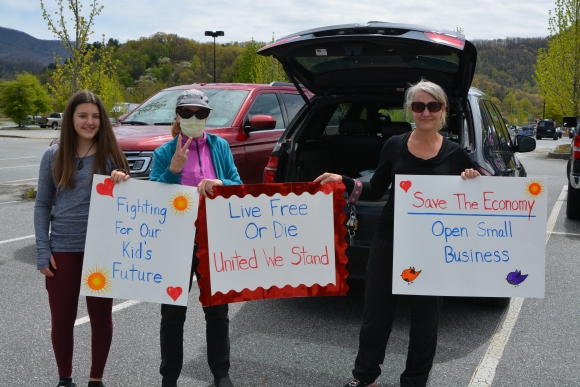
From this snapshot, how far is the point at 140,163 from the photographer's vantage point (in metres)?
6.14

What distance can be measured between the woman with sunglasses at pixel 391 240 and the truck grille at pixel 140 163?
3.23 m

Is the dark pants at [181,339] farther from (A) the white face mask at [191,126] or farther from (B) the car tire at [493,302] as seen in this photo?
(B) the car tire at [493,302]

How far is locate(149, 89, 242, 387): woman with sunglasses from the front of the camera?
10.3 feet

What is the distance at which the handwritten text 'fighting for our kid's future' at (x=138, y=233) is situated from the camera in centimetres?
313

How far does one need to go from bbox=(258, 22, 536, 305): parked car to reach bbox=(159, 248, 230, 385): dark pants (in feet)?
4.35

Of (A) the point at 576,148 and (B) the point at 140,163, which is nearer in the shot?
(B) the point at 140,163

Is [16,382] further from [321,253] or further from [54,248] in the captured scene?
[321,253]

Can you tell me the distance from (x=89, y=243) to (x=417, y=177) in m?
1.73

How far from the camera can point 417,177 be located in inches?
123

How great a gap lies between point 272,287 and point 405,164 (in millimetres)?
978

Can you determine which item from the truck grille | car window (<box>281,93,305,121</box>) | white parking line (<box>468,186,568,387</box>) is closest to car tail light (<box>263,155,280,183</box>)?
the truck grille

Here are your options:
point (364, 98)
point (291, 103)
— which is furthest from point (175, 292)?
point (291, 103)

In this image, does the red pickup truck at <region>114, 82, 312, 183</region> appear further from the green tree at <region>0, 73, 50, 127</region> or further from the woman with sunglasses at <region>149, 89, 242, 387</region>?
the green tree at <region>0, 73, 50, 127</region>

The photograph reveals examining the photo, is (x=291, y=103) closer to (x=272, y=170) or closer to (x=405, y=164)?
(x=272, y=170)
